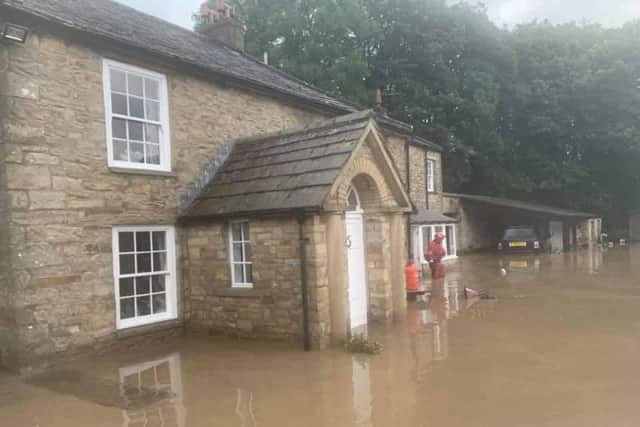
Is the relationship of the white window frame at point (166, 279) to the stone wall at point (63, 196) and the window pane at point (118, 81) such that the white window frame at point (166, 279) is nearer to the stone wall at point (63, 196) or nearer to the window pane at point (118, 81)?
the stone wall at point (63, 196)

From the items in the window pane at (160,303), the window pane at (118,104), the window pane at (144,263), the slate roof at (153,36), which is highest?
the slate roof at (153,36)

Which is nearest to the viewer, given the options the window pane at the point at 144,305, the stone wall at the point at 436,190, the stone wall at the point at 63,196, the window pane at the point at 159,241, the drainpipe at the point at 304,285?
the stone wall at the point at 63,196

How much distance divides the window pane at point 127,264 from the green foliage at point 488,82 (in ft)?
82.6

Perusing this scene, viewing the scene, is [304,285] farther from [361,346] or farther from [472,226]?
[472,226]

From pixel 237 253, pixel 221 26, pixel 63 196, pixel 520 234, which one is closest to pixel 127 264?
pixel 63 196

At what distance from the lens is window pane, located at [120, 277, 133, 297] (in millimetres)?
8656

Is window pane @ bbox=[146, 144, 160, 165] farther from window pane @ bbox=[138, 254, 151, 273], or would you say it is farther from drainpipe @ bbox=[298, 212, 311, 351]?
drainpipe @ bbox=[298, 212, 311, 351]

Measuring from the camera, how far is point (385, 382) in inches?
250

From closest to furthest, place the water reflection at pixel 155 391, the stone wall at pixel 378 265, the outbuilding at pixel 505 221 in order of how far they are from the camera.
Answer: the water reflection at pixel 155 391, the stone wall at pixel 378 265, the outbuilding at pixel 505 221

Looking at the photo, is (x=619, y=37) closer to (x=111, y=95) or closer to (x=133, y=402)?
(x=111, y=95)

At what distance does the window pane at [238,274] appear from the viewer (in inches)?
357

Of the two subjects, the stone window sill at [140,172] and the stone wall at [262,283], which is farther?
the stone window sill at [140,172]

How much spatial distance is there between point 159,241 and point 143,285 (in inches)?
37.1

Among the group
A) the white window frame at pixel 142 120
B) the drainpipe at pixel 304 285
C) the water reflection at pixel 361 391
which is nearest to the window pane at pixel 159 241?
the white window frame at pixel 142 120
